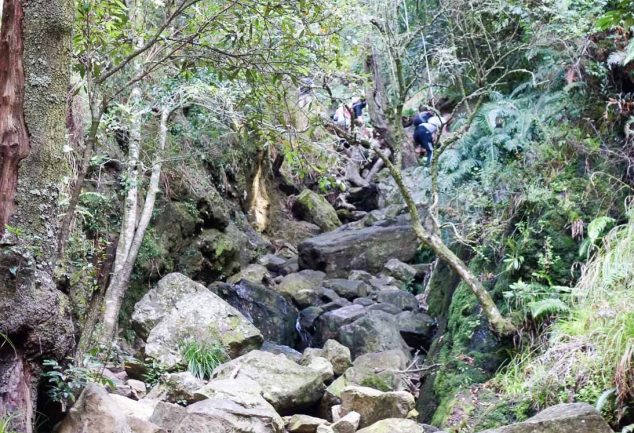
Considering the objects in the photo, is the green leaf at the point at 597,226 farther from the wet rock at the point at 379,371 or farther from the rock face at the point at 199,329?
the rock face at the point at 199,329

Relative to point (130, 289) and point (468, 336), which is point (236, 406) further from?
point (130, 289)

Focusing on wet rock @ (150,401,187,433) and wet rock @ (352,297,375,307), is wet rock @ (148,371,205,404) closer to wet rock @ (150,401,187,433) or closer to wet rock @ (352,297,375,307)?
wet rock @ (150,401,187,433)

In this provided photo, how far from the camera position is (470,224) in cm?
750

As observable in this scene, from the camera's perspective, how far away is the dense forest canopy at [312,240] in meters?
3.09

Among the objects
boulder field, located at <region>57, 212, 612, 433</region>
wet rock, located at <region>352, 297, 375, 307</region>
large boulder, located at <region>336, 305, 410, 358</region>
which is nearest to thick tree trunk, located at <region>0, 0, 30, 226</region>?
boulder field, located at <region>57, 212, 612, 433</region>

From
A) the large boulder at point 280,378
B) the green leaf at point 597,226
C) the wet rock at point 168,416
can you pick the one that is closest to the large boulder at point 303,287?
the large boulder at point 280,378

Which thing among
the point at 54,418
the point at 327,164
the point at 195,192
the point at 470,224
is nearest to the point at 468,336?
the point at 470,224

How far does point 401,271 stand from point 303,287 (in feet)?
6.66

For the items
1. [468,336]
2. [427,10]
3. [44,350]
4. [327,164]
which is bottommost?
[468,336]

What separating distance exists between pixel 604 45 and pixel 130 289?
22.9 ft

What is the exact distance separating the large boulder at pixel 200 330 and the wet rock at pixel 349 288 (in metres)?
3.26

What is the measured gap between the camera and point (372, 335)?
8734mm

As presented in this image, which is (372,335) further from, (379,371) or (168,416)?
(168,416)

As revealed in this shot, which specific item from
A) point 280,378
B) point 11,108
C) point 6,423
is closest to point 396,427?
point 280,378
